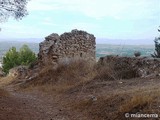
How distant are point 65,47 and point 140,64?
7554 millimetres

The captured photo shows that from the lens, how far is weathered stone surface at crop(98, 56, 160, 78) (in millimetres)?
12426

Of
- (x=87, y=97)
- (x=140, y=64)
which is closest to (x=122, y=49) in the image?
(x=140, y=64)

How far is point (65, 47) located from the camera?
65.4 ft

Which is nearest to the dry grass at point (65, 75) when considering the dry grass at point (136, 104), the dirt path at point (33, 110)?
the dirt path at point (33, 110)

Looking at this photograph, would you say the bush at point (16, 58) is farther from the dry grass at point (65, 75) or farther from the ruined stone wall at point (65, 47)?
the dry grass at point (65, 75)

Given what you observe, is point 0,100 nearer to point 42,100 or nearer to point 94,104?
point 42,100

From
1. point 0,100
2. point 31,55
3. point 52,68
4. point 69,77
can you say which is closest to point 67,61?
point 52,68

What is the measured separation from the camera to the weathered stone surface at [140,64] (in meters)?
12.4

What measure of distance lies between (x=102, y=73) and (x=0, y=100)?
14.8 ft

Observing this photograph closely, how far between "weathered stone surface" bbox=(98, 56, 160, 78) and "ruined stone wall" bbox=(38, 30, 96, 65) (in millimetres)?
5273

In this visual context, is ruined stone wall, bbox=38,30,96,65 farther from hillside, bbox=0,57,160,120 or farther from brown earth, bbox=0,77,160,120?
brown earth, bbox=0,77,160,120

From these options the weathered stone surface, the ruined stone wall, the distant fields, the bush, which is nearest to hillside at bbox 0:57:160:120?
the weathered stone surface

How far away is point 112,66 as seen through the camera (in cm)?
1388

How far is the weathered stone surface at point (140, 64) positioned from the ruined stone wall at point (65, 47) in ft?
17.3
